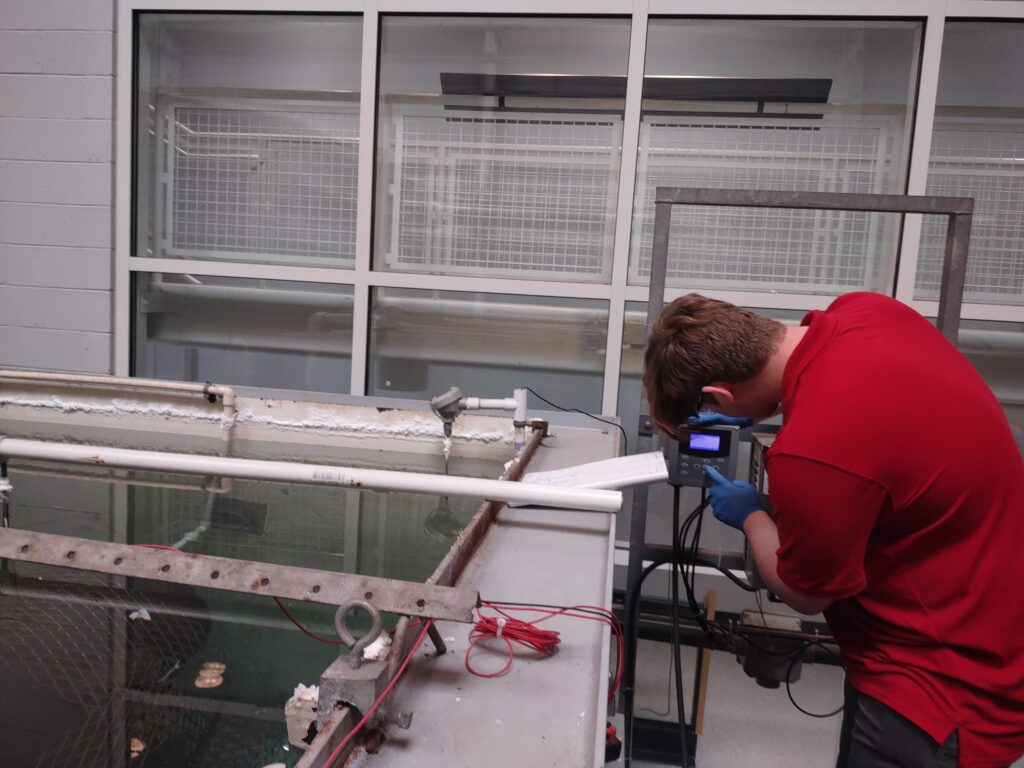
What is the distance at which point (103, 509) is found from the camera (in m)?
1.44

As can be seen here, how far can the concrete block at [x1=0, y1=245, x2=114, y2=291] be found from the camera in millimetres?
2662

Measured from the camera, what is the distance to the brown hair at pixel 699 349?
35.2 inches

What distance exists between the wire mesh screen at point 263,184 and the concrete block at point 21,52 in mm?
561

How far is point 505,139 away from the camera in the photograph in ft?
8.15

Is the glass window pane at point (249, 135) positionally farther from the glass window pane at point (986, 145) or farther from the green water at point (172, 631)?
the glass window pane at point (986, 145)

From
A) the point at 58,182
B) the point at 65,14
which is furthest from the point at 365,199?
the point at 65,14

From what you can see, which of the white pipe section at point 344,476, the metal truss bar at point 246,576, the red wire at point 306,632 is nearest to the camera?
the metal truss bar at point 246,576

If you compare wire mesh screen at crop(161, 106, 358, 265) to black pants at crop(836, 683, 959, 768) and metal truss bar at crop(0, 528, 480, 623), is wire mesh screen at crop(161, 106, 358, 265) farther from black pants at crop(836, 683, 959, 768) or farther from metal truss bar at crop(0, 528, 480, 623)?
black pants at crop(836, 683, 959, 768)

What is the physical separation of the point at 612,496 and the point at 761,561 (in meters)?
0.23

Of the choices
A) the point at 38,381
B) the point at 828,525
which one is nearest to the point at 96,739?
the point at 828,525

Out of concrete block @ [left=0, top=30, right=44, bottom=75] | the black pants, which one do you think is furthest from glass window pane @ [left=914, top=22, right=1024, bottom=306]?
concrete block @ [left=0, top=30, right=44, bottom=75]

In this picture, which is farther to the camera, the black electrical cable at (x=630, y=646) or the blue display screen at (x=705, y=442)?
the black electrical cable at (x=630, y=646)

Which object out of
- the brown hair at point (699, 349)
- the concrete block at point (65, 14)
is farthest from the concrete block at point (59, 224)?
the brown hair at point (699, 349)

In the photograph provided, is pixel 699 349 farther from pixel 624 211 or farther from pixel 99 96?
pixel 99 96
